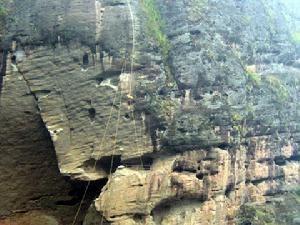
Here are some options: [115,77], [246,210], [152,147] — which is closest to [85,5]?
[115,77]

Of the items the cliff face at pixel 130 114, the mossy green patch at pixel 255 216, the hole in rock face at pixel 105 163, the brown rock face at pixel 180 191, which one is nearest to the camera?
the brown rock face at pixel 180 191

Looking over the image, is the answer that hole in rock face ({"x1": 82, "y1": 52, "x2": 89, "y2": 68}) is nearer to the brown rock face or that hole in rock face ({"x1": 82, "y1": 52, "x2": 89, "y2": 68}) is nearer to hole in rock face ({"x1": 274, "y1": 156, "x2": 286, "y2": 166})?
the brown rock face

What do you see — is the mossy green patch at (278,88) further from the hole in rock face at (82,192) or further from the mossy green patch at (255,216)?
the hole in rock face at (82,192)

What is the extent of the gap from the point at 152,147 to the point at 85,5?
4.59 meters

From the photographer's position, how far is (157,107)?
14.2m

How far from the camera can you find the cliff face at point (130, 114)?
46.2 feet

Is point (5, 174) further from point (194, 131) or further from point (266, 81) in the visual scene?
point (266, 81)

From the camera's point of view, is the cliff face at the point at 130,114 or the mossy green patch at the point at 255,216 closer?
the cliff face at the point at 130,114

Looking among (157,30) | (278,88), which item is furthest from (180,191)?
(278,88)

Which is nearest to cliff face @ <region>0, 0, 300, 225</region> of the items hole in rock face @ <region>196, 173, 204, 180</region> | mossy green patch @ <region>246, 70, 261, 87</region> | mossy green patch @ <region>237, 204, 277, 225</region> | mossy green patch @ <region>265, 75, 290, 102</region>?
hole in rock face @ <region>196, 173, 204, 180</region>

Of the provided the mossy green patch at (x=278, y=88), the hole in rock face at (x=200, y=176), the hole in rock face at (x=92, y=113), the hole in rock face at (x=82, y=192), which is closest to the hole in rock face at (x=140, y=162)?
the hole in rock face at (x=82, y=192)

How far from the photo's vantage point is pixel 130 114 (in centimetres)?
1410

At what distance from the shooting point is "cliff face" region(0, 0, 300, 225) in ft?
46.2

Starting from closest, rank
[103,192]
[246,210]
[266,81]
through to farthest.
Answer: [103,192] → [246,210] → [266,81]
